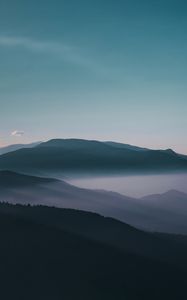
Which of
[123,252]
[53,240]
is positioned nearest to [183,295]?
[123,252]

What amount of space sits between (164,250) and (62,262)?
1426 inches

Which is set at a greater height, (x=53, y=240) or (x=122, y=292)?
(x=53, y=240)

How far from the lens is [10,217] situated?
8656cm

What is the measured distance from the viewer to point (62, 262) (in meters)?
66.9

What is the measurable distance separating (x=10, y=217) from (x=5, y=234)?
1242cm

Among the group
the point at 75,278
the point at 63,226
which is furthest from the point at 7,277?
the point at 63,226

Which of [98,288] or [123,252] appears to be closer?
[98,288]

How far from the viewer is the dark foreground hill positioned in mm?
57969

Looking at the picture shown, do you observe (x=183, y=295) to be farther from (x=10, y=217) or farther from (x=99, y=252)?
(x=10, y=217)

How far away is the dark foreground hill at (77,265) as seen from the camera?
58.0 m

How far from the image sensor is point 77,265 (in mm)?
67062

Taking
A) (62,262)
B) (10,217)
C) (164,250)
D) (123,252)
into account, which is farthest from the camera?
(164,250)

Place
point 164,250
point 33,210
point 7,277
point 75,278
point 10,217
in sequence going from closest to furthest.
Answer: point 7,277 → point 75,278 → point 10,217 → point 164,250 → point 33,210

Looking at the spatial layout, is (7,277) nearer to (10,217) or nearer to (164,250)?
(10,217)
